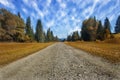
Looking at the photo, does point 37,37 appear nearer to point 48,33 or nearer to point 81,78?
point 48,33

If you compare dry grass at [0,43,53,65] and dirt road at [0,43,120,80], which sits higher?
dry grass at [0,43,53,65]

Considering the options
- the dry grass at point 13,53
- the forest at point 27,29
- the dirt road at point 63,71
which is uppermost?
the forest at point 27,29

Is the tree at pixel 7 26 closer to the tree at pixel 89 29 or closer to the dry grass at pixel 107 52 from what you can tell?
the tree at pixel 89 29

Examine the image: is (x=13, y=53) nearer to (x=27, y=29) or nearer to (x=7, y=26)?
(x=7, y=26)

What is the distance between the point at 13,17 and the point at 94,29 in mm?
44845

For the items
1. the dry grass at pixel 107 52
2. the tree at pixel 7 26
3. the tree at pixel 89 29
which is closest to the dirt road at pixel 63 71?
the dry grass at pixel 107 52

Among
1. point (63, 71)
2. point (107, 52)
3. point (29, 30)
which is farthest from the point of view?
point (29, 30)

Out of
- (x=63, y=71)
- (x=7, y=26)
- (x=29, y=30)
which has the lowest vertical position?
(x=63, y=71)

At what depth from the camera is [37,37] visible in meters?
103

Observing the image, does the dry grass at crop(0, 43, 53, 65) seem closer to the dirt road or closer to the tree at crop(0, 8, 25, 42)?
the dirt road

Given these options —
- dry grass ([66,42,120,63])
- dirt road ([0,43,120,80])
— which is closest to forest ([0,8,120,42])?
dry grass ([66,42,120,63])

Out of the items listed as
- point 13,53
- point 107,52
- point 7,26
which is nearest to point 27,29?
point 7,26

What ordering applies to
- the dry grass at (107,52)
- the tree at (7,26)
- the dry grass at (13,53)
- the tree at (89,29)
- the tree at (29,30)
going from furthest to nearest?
1. the tree at (89,29)
2. the tree at (29,30)
3. the tree at (7,26)
4. the dry grass at (13,53)
5. the dry grass at (107,52)

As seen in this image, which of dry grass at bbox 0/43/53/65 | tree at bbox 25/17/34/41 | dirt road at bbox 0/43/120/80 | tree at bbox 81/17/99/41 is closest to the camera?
dirt road at bbox 0/43/120/80
